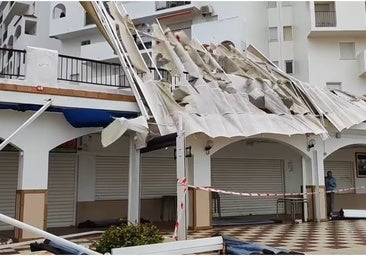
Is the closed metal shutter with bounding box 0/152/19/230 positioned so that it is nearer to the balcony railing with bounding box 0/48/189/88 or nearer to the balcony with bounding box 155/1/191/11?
the balcony railing with bounding box 0/48/189/88

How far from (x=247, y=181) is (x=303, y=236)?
6872 millimetres

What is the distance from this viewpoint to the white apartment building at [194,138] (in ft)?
34.9

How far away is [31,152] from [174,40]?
5.91 m

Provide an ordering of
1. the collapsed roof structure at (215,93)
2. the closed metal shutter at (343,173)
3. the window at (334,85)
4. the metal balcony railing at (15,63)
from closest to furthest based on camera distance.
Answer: the metal balcony railing at (15,63) → the collapsed roof structure at (215,93) → the closed metal shutter at (343,173) → the window at (334,85)

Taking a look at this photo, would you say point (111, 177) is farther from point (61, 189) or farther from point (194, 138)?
point (194, 138)

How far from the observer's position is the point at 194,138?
11.9 metres

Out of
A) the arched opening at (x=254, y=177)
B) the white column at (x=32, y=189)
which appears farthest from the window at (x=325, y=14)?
the white column at (x=32, y=189)

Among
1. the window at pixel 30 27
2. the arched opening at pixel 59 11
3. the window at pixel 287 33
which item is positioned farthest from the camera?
the window at pixel 30 27

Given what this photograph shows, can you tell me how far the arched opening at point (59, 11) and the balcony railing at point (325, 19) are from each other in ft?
62.3

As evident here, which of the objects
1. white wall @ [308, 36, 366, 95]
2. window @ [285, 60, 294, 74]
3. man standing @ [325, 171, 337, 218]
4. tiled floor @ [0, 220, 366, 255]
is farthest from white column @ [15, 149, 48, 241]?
window @ [285, 60, 294, 74]

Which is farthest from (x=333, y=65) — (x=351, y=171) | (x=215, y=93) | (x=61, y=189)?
(x=61, y=189)

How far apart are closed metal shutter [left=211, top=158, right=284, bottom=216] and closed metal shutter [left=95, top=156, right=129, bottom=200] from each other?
3563 millimetres

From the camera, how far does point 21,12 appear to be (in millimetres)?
37531

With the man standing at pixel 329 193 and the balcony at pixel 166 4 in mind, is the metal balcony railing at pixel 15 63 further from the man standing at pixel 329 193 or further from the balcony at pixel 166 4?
the balcony at pixel 166 4
